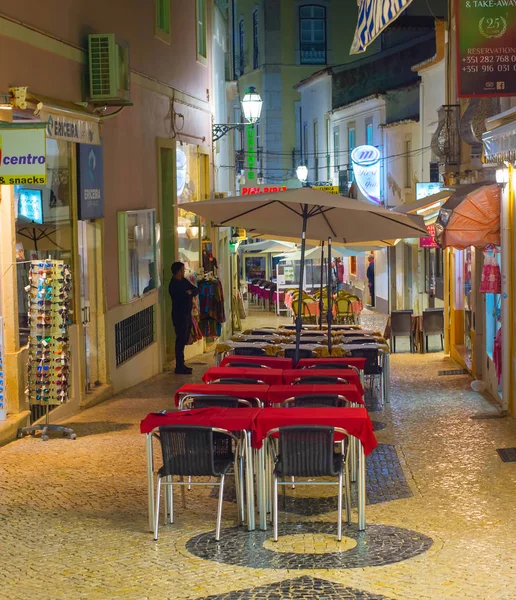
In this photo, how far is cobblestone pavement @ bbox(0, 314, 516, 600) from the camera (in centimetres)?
748

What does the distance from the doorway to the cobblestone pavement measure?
123 inches

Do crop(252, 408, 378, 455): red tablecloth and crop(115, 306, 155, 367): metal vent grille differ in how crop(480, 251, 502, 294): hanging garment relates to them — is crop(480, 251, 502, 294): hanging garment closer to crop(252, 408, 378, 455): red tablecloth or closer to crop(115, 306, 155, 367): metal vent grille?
crop(115, 306, 155, 367): metal vent grille

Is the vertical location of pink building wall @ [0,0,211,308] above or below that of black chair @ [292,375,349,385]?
above

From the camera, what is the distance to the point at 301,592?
289 inches

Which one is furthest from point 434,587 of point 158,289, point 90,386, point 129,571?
point 158,289

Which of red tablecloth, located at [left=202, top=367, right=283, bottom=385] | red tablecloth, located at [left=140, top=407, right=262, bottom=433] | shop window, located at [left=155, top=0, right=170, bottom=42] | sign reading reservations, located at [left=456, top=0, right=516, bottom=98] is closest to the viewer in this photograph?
red tablecloth, located at [left=140, top=407, right=262, bottom=433]

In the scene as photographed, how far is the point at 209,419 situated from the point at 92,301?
732 centimetres

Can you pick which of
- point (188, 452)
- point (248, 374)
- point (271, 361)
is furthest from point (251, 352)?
point (188, 452)

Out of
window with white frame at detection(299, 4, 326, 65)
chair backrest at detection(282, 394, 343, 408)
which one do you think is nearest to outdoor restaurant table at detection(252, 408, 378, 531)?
chair backrest at detection(282, 394, 343, 408)

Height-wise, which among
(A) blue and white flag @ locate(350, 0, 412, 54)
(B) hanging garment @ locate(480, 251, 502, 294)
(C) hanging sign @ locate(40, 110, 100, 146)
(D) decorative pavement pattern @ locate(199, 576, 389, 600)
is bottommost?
(D) decorative pavement pattern @ locate(199, 576, 389, 600)

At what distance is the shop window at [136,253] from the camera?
17.3 metres

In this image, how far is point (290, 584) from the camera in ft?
24.6

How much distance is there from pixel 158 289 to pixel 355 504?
11192 mm

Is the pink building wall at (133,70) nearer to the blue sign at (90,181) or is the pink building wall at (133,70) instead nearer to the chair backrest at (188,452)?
the blue sign at (90,181)
